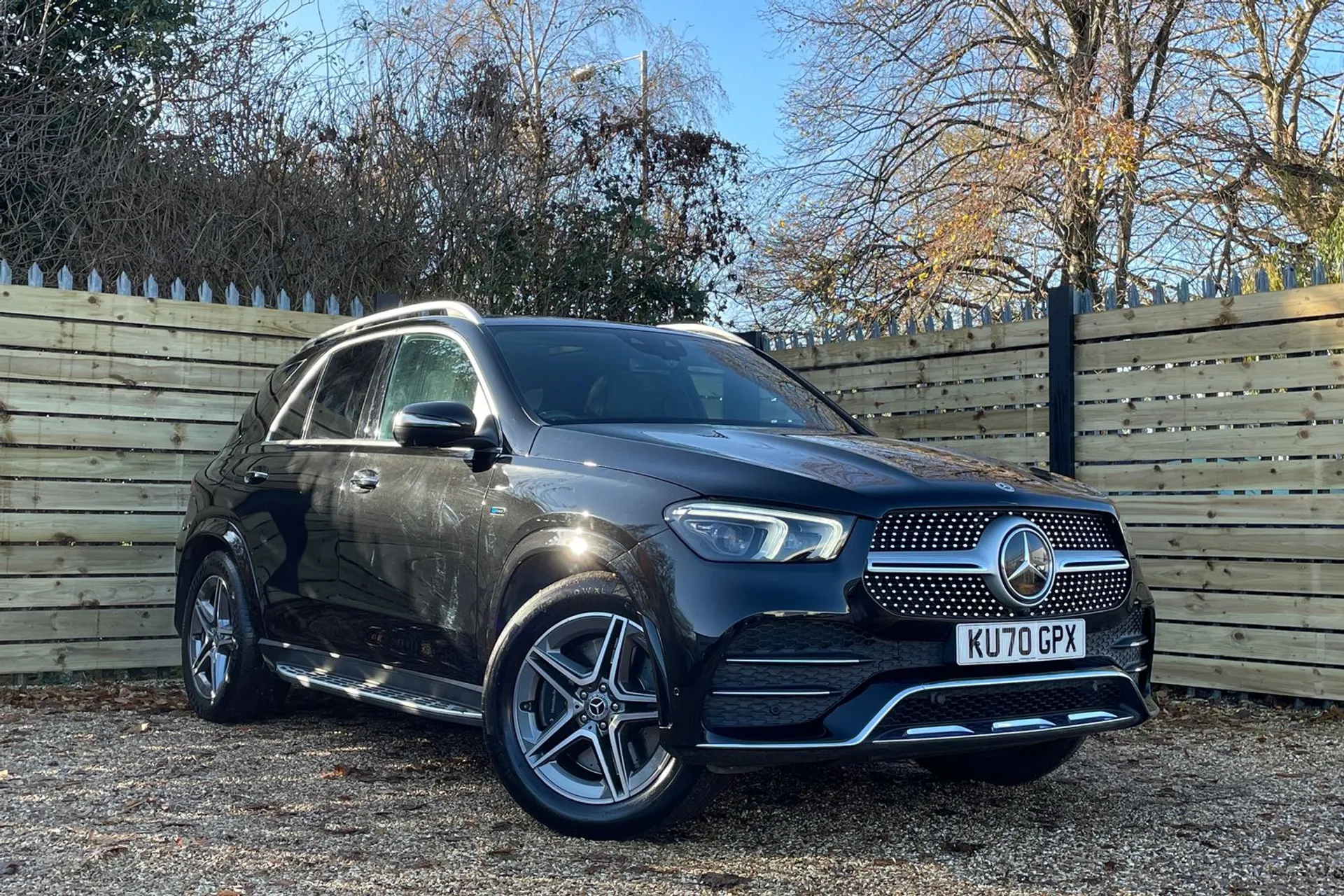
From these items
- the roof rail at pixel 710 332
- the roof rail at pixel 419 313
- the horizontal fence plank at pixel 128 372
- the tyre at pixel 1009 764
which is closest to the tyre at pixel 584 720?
the tyre at pixel 1009 764

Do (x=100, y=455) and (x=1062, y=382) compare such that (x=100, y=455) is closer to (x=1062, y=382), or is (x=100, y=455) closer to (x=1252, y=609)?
(x=1062, y=382)

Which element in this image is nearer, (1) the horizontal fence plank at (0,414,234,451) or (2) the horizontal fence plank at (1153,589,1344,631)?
(2) the horizontal fence plank at (1153,589,1344,631)

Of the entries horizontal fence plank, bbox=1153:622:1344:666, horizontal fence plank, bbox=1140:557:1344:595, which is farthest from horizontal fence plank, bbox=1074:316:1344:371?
horizontal fence plank, bbox=1153:622:1344:666

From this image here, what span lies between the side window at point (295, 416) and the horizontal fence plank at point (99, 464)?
3.86ft

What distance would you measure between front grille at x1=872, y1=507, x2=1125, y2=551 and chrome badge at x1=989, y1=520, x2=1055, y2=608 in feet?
0.22

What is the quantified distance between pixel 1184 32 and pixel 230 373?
466 inches

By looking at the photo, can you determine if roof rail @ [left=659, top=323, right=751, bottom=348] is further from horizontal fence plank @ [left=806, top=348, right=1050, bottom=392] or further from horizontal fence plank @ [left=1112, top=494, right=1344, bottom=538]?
horizontal fence plank @ [left=1112, top=494, right=1344, bottom=538]

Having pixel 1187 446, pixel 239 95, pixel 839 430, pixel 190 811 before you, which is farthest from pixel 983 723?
pixel 239 95

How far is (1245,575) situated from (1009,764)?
2458 millimetres

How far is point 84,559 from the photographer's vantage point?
7.57 metres

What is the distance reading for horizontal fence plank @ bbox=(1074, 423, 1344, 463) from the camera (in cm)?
655

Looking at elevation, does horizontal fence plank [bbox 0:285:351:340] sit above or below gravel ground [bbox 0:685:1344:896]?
above

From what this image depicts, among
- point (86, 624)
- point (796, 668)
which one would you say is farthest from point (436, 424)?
point (86, 624)

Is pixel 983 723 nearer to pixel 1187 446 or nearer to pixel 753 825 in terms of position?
pixel 753 825
